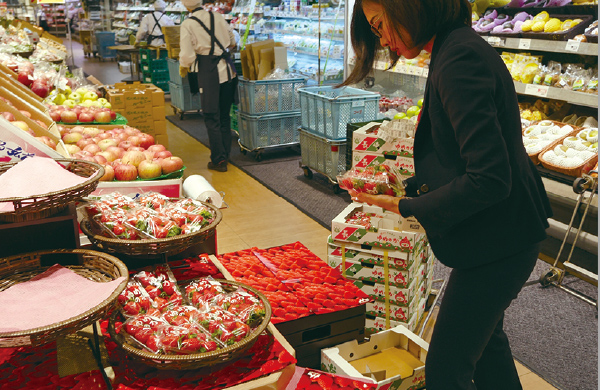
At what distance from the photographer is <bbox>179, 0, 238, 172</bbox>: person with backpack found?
5.86 metres

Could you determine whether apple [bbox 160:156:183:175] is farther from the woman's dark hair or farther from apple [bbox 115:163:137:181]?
the woman's dark hair

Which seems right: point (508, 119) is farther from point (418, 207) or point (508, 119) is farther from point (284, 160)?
point (284, 160)

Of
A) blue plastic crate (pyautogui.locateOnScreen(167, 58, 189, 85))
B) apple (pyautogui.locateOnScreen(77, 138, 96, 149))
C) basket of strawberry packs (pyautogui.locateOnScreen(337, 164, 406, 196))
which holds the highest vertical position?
basket of strawberry packs (pyautogui.locateOnScreen(337, 164, 406, 196))

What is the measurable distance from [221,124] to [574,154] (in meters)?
3.87

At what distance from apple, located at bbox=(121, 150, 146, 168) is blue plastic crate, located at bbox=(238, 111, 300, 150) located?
129 inches

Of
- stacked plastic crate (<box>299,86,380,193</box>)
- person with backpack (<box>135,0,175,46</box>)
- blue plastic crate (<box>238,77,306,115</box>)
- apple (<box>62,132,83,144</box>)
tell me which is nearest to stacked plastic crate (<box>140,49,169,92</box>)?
person with backpack (<box>135,0,175,46</box>)

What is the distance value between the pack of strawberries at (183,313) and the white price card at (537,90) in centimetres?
319

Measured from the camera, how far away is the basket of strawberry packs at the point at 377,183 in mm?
1980

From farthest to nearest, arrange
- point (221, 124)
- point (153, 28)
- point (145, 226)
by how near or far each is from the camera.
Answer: point (153, 28)
point (221, 124)
point (145, 226)

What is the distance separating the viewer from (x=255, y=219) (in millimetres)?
4688

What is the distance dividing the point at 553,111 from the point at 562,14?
2.62 ft

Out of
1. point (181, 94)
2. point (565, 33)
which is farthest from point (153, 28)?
point (565, 33)

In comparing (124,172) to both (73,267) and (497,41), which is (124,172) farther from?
(497,41)

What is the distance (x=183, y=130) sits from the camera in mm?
8148
